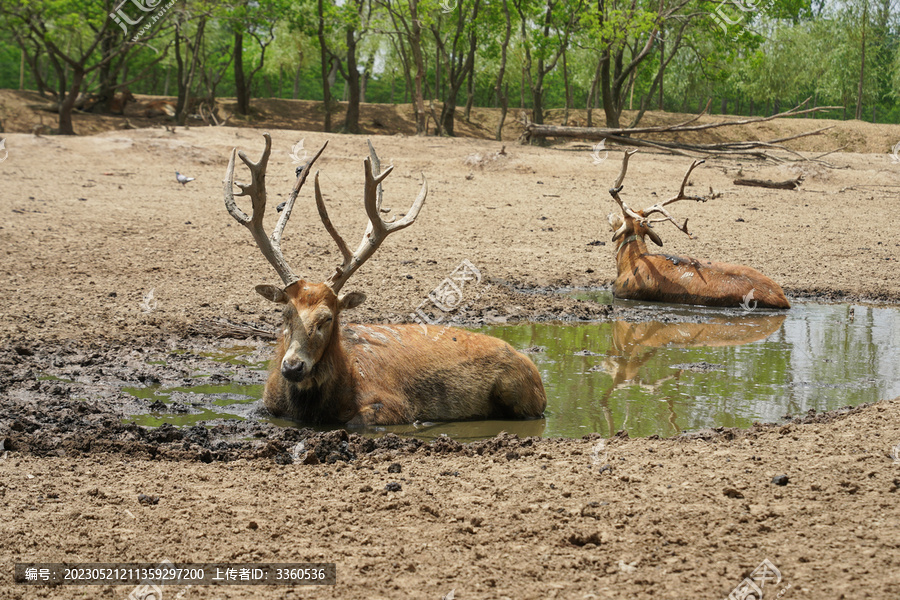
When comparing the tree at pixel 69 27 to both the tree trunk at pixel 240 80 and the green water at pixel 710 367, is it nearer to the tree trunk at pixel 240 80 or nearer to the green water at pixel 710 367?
the tree trunk at pixel 240 80

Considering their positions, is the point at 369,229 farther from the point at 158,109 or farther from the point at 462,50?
the point at 158,109

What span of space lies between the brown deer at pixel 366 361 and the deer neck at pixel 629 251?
224 inches

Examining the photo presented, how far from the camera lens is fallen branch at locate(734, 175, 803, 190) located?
19.9m

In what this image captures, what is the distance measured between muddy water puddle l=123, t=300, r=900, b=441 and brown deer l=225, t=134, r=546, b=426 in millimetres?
181

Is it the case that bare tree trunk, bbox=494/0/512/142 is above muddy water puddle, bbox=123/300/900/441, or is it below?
above

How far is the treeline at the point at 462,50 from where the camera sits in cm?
2894

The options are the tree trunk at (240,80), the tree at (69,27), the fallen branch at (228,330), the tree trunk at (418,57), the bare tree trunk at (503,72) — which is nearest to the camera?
the fallen branch at (228,330)

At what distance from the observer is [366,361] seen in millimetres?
6660

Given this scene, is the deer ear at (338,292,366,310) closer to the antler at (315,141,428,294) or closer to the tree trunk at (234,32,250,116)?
the antler at (315,141,428,294)

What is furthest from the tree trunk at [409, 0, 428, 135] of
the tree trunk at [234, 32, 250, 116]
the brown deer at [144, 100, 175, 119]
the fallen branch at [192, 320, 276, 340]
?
the fallen branch at [192, 320, 276, 340]

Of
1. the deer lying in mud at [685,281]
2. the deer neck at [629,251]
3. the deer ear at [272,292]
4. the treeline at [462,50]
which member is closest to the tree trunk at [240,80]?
the treeline at [462,50]

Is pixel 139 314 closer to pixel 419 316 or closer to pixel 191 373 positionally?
pixel 191 373

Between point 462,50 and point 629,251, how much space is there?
28.0 m

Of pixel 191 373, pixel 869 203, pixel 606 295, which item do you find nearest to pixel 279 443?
pixel 191 373
